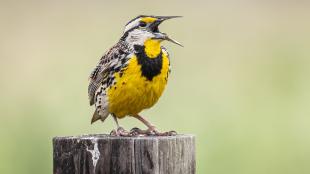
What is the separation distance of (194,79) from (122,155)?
3038mm

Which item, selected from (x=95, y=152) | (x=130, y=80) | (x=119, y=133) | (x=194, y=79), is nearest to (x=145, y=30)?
(x=130, y=80)

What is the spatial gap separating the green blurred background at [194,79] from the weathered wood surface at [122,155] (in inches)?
68.6

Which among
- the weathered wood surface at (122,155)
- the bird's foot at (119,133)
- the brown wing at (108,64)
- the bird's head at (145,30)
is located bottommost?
the weathered wood surface at (122,155)

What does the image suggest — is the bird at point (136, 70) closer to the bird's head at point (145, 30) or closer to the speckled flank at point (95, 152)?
the bird's head at point (145, 30)

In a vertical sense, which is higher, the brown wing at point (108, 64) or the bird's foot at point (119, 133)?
the brown wing at point (108, 64)

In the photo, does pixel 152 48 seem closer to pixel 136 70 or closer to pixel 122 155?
pixel 136 70

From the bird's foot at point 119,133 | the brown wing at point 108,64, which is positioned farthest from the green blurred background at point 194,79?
the bird's foot at point 119,133

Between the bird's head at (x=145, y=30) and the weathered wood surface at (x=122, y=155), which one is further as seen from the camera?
the bird's head at (x=145, y=30)

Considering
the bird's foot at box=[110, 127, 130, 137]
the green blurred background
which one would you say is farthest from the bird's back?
the green blurred background

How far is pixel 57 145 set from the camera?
9.78ft

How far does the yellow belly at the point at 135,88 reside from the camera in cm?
385

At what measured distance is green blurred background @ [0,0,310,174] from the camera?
5090 mm

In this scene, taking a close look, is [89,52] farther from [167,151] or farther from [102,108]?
[167,151]

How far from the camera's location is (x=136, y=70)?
387cm
